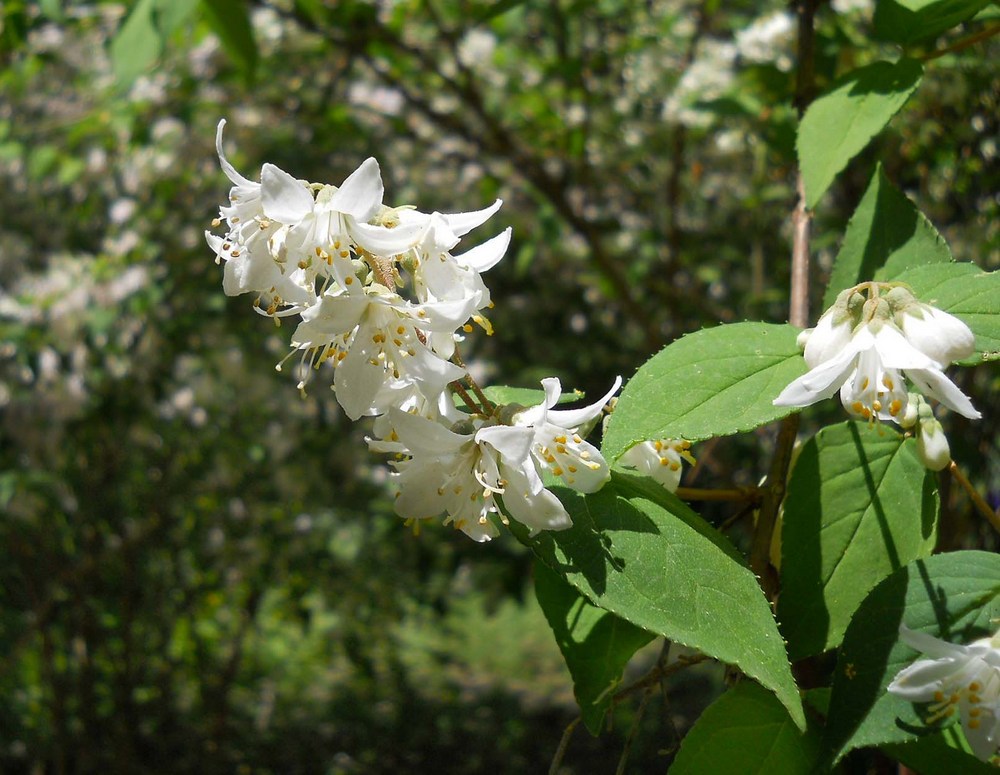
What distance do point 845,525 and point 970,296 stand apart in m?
0.21

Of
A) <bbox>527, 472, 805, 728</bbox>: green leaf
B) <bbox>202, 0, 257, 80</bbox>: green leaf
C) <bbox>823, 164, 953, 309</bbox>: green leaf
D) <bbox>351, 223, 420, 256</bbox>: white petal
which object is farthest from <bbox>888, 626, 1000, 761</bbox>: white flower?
<bbox>202, 0, 257, 80</bbox>: green leaf

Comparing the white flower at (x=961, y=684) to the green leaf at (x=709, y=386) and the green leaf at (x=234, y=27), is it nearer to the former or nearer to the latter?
the green leaf at (x=709, y=386)

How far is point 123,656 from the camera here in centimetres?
376

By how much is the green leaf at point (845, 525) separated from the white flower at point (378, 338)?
1.06 ft

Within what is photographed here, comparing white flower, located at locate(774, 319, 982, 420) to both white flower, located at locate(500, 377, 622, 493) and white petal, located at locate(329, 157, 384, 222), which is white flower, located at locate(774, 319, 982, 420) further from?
white petal, located at locate(329, 157, 384, 222)

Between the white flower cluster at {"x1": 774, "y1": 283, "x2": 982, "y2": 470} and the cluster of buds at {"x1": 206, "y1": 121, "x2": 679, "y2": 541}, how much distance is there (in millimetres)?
153

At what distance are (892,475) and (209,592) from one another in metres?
3.61

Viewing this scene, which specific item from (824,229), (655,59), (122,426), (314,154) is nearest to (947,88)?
(824,229)

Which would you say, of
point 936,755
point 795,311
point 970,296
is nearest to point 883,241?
point 795,311

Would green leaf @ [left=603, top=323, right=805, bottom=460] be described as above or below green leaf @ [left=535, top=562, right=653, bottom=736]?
above

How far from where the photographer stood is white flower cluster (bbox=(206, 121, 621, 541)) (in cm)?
71

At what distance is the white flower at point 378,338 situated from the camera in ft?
2.33

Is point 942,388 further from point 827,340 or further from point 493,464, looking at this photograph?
point 493,464

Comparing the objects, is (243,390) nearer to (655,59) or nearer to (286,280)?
(655,59)
